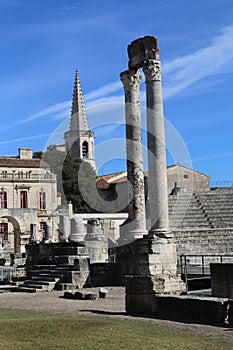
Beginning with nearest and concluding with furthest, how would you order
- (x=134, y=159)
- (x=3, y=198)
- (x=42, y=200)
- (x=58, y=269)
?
(x=134, y=159) < (x=58, y=269) < (x=3, y=198) < (x=42, y=200)

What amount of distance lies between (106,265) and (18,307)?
20.9 feet

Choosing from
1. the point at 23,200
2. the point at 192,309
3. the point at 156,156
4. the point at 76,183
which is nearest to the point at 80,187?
the point at 76,183

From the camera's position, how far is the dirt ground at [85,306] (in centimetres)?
1020

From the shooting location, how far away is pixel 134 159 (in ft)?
66.3

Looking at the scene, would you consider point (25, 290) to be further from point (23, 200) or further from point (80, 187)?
point (80, 187)

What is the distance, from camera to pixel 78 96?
87.2 m

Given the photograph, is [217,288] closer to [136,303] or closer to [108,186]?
[136,303]

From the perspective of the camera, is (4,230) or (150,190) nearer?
(150,190)

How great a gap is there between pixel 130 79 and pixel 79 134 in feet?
213

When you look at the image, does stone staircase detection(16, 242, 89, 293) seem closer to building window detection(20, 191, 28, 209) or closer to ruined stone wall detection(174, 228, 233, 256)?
ruined stone wall detection(174, 228, 233, 256)

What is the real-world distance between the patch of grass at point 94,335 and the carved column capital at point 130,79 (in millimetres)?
10794

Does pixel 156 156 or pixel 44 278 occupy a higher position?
pixel 156 156

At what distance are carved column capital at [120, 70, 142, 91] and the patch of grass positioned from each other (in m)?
10.8

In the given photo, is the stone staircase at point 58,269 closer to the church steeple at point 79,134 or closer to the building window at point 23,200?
the building window at point 23,200
